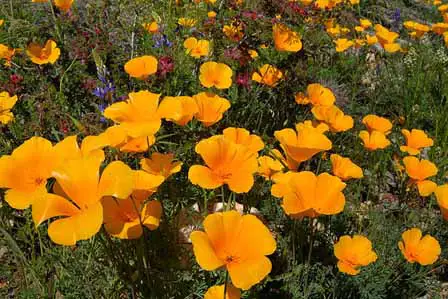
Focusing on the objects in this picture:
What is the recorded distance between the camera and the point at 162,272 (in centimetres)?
200

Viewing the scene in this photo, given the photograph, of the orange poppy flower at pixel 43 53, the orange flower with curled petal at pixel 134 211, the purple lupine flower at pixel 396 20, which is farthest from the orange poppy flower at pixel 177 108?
the purple lupine flower at pixel 396 20

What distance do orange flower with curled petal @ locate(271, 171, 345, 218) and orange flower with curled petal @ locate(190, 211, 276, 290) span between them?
0.27m

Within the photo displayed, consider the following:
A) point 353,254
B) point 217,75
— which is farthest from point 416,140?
point 217,75

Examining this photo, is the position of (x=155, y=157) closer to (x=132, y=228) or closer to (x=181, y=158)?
(x=132, y=228)

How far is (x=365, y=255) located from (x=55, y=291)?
4.44ft

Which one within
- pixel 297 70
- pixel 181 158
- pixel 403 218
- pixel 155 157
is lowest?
pixel 403 218

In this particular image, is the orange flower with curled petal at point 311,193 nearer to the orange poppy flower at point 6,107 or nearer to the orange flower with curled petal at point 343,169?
the orange flower with curled petal at point 343,169

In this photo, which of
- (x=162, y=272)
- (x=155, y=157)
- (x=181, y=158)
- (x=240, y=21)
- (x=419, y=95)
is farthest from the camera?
(x=419, y=95)

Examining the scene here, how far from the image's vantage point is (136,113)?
1.84 metres

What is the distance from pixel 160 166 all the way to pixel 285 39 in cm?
146

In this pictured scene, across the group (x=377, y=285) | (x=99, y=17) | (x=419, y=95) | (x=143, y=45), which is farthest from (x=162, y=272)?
(x=419, y=95)

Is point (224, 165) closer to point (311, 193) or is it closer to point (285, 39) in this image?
point (311, 193)

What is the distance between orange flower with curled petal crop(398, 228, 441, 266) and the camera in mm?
2190

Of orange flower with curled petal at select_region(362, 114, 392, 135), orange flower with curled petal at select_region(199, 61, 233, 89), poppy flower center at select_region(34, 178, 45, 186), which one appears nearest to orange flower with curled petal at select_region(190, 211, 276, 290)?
poppy flower center at select_region(34, 178, 45, 186)
